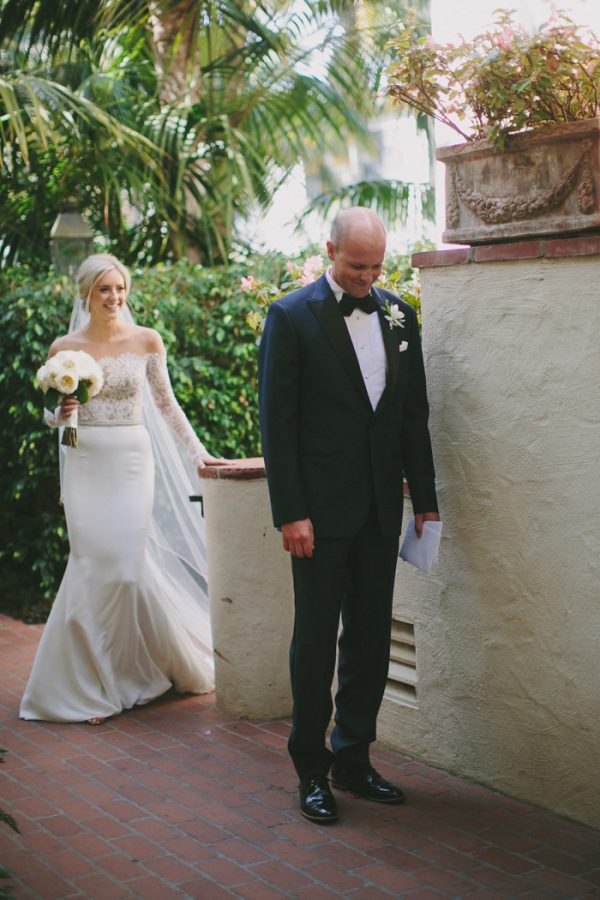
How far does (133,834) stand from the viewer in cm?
392

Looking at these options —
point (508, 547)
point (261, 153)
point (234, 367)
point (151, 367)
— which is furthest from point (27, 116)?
point (508, 547)

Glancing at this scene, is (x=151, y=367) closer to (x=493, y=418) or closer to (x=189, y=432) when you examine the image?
(x=189, y=432)

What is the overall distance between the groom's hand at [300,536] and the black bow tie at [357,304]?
0.76 metres

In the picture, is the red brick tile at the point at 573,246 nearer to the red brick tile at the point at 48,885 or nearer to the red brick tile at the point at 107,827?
the red brick tile at the point at 107,827

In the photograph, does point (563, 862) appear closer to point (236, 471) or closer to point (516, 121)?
point (236, 471)

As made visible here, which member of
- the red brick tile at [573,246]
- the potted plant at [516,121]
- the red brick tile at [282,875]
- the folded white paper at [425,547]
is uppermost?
the potted plant at [516,121]

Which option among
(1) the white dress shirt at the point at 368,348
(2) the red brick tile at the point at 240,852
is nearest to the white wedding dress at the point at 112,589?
(2) the red brick tile at the point at 240,852

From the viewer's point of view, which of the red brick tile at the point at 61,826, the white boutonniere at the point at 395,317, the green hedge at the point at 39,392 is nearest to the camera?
the red brick tile at the point at 61,826

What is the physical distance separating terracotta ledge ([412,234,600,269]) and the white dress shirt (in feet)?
1.33

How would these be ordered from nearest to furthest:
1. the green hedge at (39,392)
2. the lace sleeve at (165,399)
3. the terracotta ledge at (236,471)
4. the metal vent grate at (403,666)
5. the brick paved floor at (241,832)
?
the brick paved floor at (241,832) → the metal vent grate at (403,666) → the terracotta ledge at (236,471) → the lace sleeve at (165,399) → the green hedge at (39,392)

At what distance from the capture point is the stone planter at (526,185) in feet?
12.1

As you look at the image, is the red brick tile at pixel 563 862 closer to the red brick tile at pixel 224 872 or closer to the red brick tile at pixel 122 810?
the red brick tile at pixel 224 872

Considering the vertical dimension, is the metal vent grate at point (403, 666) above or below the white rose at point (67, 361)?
below

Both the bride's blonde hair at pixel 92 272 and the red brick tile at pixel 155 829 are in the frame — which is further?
the bride's blonde hair at pixel 92 272
